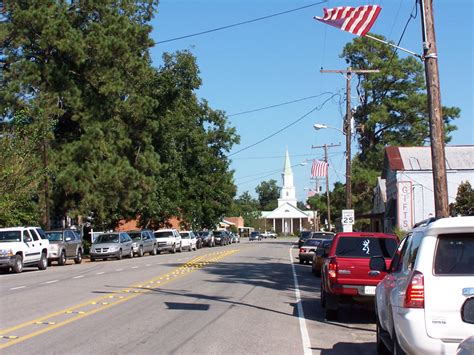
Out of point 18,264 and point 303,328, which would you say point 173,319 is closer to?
point 303,328

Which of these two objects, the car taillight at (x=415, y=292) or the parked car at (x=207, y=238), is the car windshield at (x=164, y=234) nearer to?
the parked car at (x=207, y=238)

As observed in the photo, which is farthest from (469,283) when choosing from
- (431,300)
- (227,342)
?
(227,342)

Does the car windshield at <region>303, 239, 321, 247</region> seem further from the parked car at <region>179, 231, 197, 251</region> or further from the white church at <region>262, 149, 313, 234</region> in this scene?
the white church at <region>262, 149, 313, 234</region>

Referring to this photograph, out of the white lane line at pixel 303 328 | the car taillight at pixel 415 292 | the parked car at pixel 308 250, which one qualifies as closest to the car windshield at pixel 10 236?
the parked car at pixel 308 250

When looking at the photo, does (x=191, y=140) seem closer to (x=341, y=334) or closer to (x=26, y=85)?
(x=26, y=85)

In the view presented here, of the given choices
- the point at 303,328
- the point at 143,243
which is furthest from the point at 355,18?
the point at 143,243

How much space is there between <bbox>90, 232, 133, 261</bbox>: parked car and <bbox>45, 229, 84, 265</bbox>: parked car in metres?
2.53

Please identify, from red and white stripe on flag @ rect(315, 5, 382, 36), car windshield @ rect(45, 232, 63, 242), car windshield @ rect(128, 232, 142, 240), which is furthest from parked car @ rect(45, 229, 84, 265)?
red and white stripe on flag @ rect(315, 5, 382, 36)

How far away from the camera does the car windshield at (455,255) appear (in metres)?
6.35

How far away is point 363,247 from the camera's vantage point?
13.2 m

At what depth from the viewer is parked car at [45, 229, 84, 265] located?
103 feet

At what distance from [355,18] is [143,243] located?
29.8 meters

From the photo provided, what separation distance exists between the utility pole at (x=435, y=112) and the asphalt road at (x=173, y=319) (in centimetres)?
306

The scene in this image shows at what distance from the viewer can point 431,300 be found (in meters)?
6.21
